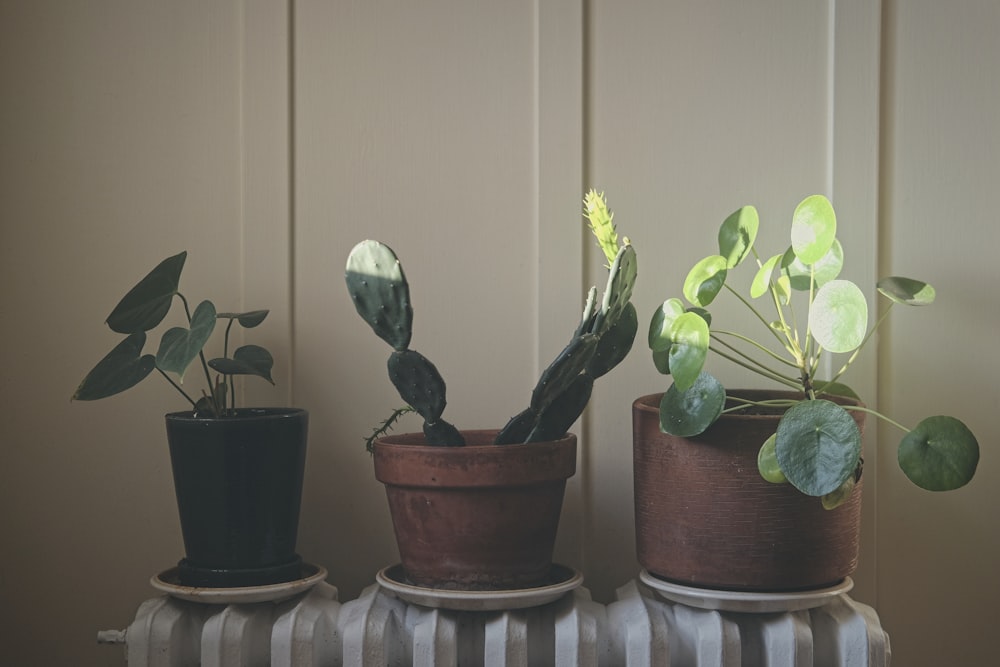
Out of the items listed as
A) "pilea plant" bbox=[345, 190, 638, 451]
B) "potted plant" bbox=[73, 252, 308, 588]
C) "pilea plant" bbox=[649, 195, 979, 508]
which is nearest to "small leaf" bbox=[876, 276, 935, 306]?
"pilea plant" bbox=[649, 195, 979, 508]

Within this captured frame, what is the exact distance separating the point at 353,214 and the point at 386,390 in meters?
0.29

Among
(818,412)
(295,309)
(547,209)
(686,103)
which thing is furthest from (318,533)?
(686,103)

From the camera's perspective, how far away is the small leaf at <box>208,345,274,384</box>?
1.29 meters

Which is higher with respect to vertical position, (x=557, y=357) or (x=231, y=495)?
(x=557, y=357)

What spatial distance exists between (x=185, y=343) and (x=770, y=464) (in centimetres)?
76

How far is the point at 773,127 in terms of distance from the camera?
4.77 feet

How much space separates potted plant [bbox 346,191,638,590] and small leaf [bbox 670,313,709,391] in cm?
9

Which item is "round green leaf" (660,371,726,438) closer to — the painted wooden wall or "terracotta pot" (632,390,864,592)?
"terracotta pot" (632,390,864,592)

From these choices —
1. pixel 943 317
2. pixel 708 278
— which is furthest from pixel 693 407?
pixel 943 317

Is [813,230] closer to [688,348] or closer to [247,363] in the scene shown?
[688,348]

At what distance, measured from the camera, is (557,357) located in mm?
1207

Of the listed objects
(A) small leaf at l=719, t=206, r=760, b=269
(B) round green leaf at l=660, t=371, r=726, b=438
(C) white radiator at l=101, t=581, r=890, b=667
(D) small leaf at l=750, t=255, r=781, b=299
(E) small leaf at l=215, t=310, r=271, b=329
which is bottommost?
(C) white radiator at l=101, t=581, r=890, b=667

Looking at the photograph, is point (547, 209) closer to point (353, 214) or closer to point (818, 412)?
point (353, 214)

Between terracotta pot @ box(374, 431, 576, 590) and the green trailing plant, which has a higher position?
the green trailing plant
